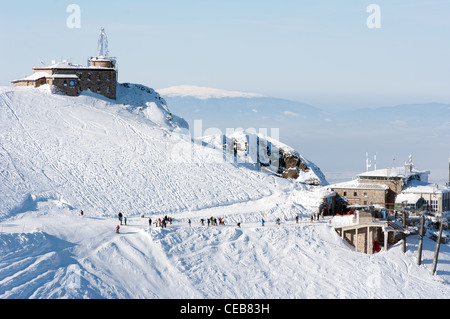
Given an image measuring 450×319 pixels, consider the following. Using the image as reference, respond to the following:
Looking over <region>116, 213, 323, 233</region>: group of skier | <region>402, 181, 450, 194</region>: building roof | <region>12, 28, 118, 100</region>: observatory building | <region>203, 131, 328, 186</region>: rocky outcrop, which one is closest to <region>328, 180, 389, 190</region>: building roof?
<region>402, 181, 450, 194</region>: building roof

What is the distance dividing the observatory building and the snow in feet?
13.6

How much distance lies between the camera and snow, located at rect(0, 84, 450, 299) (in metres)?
55.8

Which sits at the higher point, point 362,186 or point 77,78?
point 77,78

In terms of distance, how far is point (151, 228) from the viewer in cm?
6234

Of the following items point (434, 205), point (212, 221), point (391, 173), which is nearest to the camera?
point (212, 221)

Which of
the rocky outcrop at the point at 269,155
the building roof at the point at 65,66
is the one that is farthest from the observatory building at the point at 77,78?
the rocky outcrop at the point at 269,155

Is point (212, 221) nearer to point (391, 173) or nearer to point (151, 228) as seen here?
point (151, 228)

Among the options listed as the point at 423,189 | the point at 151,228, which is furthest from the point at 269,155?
the point at 151,228

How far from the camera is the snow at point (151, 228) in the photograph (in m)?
55.8

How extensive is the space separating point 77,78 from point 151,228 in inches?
1516

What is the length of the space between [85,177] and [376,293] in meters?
32.4

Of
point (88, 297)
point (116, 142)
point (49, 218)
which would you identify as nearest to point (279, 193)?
point (116, 142)

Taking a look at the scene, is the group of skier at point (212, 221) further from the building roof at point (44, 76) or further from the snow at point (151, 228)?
the building roof at point (44, 76)

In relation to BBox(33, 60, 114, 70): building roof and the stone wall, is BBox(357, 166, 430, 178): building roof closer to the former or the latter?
the stone wall
